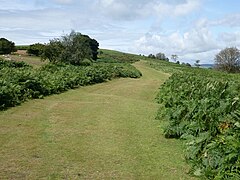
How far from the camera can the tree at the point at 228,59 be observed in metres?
88.1

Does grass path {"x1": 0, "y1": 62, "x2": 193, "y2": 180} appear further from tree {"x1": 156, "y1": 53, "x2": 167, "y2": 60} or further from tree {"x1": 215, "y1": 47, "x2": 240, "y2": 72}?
tree {"x1": 156, "y1": 53, "x2": 167, "y2": 60}

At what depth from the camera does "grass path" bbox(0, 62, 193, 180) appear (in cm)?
773

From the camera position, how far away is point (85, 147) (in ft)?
31.7

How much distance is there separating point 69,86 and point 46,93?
17.7 feet

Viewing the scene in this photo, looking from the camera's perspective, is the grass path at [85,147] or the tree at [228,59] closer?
the grass path at [85,147]

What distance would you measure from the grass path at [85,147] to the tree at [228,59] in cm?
7696

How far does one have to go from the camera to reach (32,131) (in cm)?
1150

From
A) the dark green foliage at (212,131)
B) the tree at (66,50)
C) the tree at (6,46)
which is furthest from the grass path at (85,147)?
the tree at (6,46)

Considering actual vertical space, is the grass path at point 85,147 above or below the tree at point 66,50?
below

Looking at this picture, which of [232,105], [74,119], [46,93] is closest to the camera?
[232,105]

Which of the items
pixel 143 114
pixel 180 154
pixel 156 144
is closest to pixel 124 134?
pixel 156 144

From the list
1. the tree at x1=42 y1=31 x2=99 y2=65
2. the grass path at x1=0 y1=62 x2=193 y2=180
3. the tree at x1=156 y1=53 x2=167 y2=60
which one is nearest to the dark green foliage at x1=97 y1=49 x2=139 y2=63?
the tree at x1=156 y1=53 x2=167 y2=60

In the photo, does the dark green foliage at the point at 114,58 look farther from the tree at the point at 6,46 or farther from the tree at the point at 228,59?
the tree at the point at 6,46

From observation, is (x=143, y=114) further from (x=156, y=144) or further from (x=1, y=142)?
(x=1, y=142)
